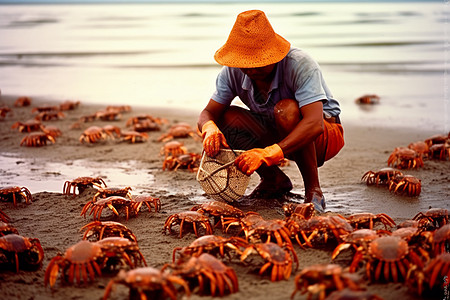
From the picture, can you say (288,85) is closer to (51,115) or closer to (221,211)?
(221,211)

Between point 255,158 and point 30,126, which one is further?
point 30,126

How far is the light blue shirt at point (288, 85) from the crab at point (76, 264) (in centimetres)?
255

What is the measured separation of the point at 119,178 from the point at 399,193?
361 cm

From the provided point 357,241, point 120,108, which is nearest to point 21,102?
point 120,108

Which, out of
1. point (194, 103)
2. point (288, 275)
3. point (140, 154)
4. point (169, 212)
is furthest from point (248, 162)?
point (194, 103)

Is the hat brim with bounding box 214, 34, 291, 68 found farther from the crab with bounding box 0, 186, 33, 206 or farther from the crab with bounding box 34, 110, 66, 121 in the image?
the crab with bounding box 34, 110, 66, 121

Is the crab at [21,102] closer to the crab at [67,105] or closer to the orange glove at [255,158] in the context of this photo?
the crab at [67,105]

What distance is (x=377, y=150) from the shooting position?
27.5ft

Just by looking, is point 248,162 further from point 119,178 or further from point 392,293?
point 119,178

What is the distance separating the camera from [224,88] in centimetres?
579

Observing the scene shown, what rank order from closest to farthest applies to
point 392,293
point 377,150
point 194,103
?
point 392,293
point 377,150
point 194,103

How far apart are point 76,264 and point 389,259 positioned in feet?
7.17

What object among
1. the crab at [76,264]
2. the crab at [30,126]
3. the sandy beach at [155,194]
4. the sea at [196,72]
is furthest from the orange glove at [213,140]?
the sea at [196,72]

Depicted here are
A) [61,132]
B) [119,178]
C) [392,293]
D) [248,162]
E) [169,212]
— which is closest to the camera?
[392,293]
